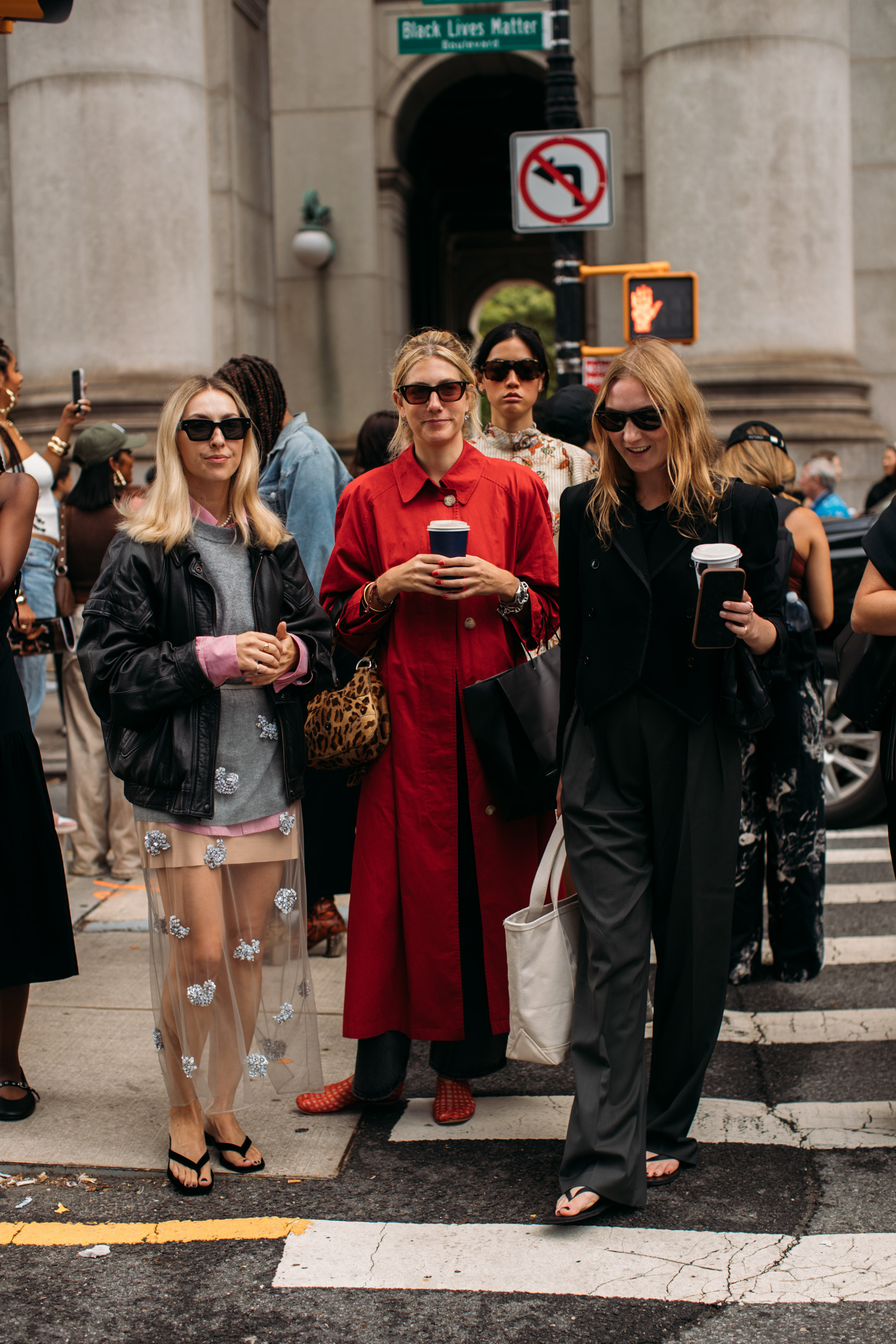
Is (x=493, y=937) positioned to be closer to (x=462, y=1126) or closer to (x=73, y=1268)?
(x=462, y=1126)

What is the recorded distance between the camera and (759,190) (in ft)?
43.7

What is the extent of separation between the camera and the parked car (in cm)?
757

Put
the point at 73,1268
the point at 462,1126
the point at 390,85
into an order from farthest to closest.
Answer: the point at 390,85, the point at 462,1126, the point at 73,1268

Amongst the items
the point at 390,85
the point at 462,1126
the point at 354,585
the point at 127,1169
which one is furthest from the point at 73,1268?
the point at 390,85

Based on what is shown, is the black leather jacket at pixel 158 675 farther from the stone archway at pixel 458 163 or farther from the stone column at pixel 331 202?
the stone archway at pixel 458 163

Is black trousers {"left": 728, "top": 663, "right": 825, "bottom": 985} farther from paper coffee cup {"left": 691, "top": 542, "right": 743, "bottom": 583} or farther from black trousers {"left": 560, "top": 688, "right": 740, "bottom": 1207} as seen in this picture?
paper coffee cup {"left": 691, "top": 542, "right": 743, "bottom": 583}

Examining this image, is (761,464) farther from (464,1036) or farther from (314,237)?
(314,237)

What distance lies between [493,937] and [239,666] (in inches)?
43.4

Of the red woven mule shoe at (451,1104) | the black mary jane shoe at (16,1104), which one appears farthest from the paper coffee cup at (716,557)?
the black mary jane shoe at (16,1104)

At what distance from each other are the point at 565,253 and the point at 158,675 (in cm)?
737

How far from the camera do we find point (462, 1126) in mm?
4191

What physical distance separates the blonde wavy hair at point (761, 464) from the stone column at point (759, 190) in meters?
7.93

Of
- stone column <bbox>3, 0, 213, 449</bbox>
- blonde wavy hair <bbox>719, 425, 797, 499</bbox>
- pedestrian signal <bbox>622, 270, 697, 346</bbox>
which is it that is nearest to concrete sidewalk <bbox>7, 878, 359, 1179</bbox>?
blonde wavy hair <bbox>719, 425, 797, 499</bbox>

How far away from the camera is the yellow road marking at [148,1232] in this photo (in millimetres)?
3490
